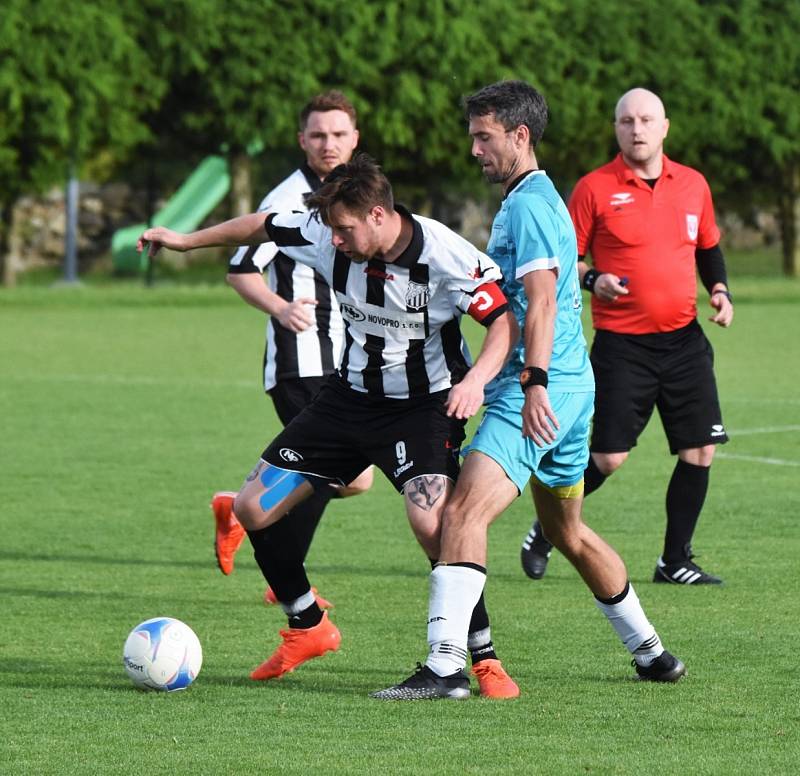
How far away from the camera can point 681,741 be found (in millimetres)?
5223

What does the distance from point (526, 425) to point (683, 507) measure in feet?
9.45

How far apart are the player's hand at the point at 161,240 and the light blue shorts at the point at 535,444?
1.28m

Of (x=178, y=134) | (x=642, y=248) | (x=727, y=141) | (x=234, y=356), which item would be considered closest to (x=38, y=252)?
(x=178, y=134)

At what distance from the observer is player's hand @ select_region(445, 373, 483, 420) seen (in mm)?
5609

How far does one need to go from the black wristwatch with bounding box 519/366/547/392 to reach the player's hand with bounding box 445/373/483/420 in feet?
0.48

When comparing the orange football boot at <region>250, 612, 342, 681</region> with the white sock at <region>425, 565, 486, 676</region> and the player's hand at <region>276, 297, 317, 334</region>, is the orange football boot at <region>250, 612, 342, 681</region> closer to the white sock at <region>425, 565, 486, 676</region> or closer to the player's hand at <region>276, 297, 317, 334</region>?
the white sock at <region>425, 565, 486, 676</region>

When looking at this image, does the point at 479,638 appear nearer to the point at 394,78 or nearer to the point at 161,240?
the point at 161,240

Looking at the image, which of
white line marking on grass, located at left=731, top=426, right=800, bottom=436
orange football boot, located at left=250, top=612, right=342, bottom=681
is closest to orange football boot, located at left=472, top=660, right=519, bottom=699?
orange football boot, located at left=250, top=612, right=342, bottom=681

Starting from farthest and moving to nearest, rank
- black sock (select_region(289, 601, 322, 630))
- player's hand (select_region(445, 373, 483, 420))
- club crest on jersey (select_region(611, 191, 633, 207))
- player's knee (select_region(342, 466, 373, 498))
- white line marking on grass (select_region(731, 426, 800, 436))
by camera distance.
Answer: white line marking on grass (select_region(731, 426, 800, 436))
club crest on jersey (select_region(611, 191, 633, 207))
player's knee (select_region(342, 466, 373, 498))
black sock (select_region(289, 601, 322, 630))
player's hand (select_region(445, 373, 483, 420))

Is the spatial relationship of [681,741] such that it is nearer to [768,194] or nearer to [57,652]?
[57,652]

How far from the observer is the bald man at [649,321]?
326 inches

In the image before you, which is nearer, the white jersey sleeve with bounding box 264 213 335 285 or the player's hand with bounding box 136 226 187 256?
the white jersey sleeve with bounding box 264 213 335 285

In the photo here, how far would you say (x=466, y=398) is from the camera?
5.61m

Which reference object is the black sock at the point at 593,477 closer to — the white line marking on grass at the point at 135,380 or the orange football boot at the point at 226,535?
the orange football boot at the point at 226,535
